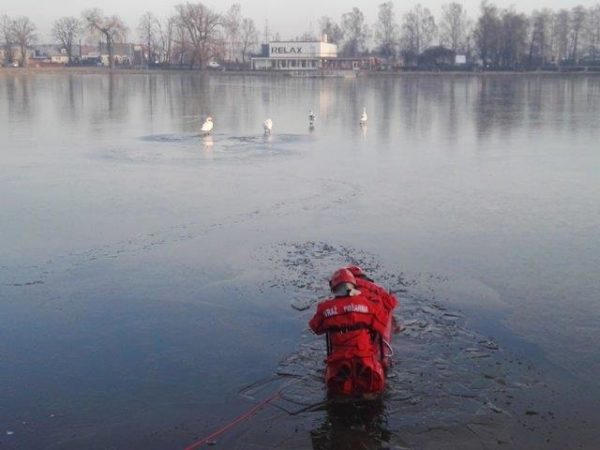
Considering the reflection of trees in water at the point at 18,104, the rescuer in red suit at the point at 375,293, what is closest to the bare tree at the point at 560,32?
the reflection of trees in water at the point at 18,104

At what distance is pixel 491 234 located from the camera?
11297 mm

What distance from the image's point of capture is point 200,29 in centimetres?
11538

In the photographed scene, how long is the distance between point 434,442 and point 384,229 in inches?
242

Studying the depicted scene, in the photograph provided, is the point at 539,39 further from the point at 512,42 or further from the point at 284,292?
the point at 284,292

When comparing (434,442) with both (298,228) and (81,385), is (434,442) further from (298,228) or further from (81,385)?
(298,228)

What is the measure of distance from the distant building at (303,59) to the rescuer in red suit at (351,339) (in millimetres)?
107900

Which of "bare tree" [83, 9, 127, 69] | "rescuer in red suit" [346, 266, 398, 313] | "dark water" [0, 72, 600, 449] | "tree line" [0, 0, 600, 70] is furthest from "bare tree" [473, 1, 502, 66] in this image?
"rescuer in red suit" [346, 266, 398, 313]

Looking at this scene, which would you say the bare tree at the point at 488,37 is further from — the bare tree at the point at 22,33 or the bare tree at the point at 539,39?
the bare tree at the point at 22,33

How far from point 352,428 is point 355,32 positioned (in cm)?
13951

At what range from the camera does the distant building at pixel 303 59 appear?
113 m

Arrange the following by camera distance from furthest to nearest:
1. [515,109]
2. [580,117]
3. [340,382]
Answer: [515,109] < [580,117] < [340,382]

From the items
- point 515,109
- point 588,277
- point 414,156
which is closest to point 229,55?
point 515,109

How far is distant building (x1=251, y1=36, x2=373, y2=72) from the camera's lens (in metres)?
113

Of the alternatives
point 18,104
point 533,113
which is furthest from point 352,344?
point 18,104
